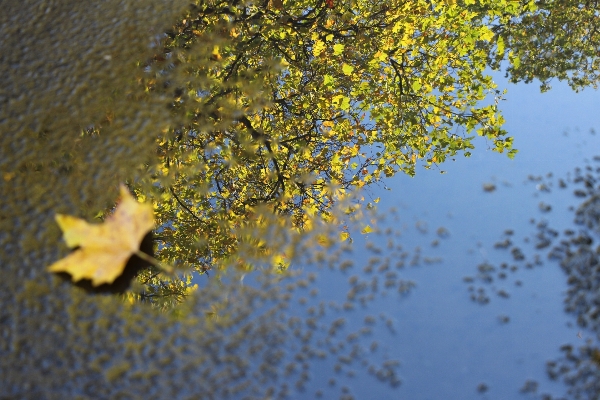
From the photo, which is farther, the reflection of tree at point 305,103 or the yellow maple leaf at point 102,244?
the reflection of tree at point 305,103

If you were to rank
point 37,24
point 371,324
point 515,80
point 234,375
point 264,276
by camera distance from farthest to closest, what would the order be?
1. point 515,80
2. point 37,24
3. point 264,276
4. point 371,324
5. point 234,375

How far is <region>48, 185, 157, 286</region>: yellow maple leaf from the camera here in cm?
145

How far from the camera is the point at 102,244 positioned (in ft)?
4.91

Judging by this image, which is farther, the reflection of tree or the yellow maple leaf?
the reflection of tree

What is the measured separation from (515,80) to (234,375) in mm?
2007

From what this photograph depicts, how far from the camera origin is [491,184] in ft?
6.31

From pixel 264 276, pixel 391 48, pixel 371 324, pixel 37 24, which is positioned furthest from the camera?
pixel 391 48

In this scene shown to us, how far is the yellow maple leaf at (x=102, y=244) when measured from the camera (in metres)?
1.45

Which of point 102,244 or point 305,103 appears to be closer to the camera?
point 102,244

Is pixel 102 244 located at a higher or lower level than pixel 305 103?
lower

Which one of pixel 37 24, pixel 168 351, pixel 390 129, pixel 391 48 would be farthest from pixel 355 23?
pixel 168 351

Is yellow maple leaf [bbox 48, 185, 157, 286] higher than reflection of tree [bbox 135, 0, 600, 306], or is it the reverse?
reflection of tree [bbox 135, 0, 600, 306]

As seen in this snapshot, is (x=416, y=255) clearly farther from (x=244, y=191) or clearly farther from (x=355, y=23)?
(x=355, y=23)

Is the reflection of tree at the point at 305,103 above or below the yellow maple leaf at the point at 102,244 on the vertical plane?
above
